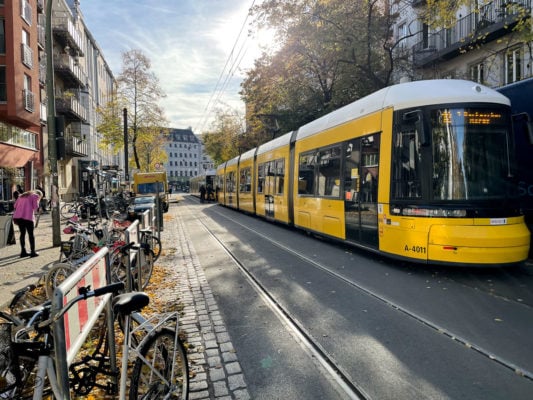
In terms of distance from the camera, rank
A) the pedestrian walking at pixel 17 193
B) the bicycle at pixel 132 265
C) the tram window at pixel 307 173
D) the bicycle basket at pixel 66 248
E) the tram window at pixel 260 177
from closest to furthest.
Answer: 1. the bicycle at pixel 132 265
2. the bicycle basket at pixel 66 248
3. the tram window at pixel 307 173
4. the tram window at pixel 260 177
5. the pedestrian walking at pixel 17 193

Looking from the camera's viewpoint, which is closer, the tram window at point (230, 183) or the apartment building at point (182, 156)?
the tram window at point (230, 183)

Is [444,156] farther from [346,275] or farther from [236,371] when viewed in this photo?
[236,371]

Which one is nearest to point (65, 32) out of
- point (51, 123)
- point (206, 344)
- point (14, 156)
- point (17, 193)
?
point (14, 156)

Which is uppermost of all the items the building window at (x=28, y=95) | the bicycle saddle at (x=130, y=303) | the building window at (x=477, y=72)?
the building window at (x=28, y=95)

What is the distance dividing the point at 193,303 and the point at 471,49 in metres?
17.7

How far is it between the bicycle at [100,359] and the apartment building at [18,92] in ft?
84.3

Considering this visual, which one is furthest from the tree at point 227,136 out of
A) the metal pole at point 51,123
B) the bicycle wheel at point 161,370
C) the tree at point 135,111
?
the bicycle wheel at point 161,370

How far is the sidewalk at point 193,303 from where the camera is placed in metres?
3.69

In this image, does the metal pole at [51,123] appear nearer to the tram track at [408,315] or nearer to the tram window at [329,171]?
the tram track at [408,315]

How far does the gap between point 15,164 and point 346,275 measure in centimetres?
2538

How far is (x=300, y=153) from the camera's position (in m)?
13.5

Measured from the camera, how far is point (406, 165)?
757 cm

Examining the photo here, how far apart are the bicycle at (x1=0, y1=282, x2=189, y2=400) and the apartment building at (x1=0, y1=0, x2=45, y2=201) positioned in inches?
1012

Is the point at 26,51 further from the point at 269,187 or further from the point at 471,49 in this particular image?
the point at 471,49
